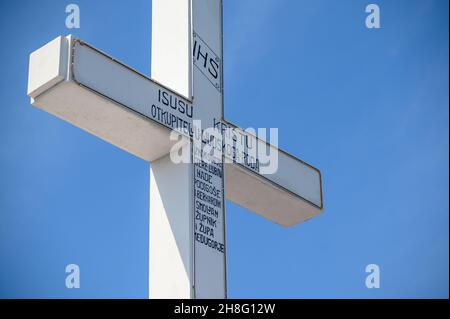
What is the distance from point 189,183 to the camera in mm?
7586

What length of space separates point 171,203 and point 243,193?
3.60 ft

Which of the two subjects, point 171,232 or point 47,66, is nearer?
point 47,66

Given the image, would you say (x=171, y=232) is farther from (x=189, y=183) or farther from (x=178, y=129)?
(x=178, y=129)

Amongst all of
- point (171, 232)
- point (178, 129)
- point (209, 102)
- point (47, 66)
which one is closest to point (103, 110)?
point (47, 66)

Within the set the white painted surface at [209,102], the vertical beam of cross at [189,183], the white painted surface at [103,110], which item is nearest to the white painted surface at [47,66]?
the white painted surface at [103,110]

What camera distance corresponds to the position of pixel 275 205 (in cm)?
872

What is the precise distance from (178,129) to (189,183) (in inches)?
16.3

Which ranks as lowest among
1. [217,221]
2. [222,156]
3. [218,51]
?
[217,221]

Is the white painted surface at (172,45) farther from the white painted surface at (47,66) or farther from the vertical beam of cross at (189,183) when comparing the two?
the white painted surface at (47,66)

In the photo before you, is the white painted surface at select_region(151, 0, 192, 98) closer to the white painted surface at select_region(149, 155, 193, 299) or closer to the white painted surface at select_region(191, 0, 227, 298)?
the white painted surface at select_region(191, 0, 227, 298)

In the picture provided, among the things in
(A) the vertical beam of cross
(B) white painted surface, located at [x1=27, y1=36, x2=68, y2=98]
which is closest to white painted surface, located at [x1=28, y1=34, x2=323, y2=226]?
(B) white painted surface, located at [x1=27, y1=36, x2=68, y2=98]
